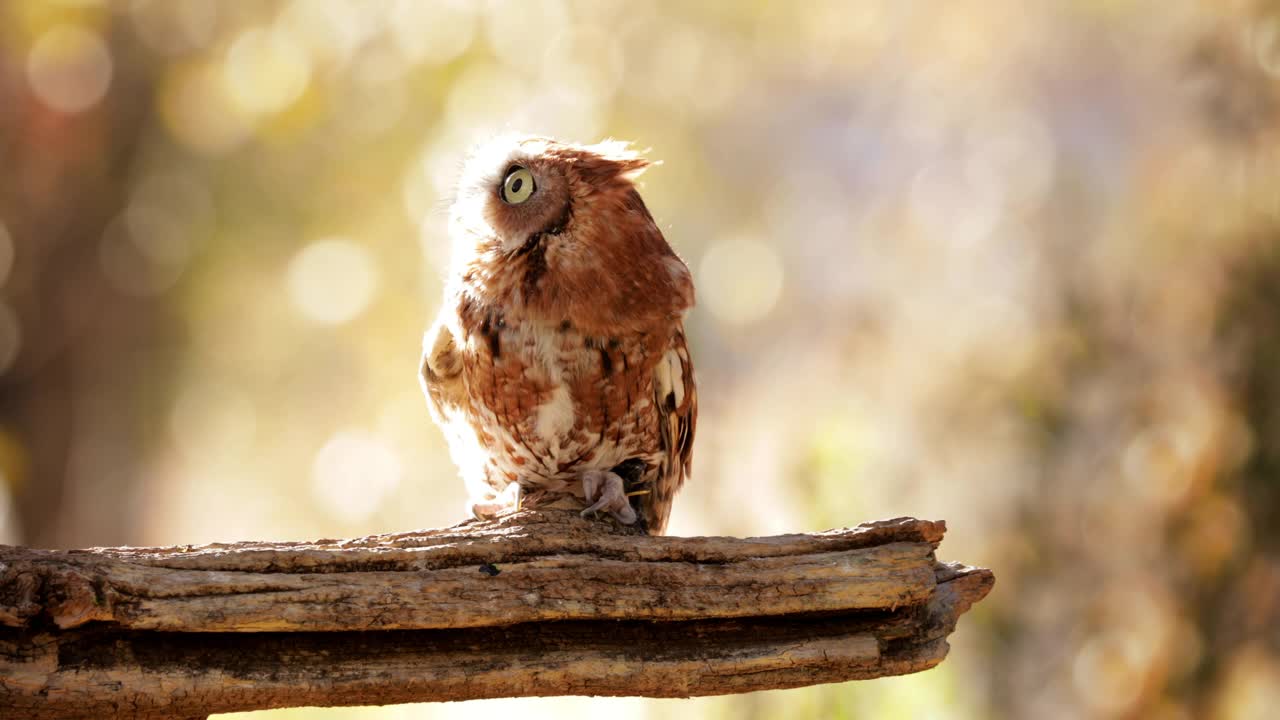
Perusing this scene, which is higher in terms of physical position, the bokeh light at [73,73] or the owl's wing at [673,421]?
the bokeh light at [73,73]

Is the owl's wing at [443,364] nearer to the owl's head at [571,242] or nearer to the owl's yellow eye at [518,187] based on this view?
the owl's head at [571,242]

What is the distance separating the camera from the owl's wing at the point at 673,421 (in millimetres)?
2297

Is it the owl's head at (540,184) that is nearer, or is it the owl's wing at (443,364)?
the owl's head at (540,184)

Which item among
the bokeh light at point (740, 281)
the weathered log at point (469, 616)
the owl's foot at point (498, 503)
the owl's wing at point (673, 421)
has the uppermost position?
the bokeh light at point (740, 281)

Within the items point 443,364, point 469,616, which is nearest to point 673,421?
point 443,364

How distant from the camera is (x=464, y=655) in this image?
1748mm

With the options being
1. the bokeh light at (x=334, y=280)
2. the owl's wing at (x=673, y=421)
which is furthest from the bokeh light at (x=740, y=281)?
the owl's wing at (x=673, y=421)

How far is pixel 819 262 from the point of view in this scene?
553 centimetres

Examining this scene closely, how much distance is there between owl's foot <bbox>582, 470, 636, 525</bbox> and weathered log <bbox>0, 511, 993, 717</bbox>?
0.13m

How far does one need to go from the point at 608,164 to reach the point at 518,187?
17cm

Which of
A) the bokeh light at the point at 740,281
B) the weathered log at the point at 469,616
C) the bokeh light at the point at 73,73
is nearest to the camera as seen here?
the weathered log at the point at 469,616

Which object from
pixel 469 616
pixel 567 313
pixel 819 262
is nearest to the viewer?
pixel 469 616

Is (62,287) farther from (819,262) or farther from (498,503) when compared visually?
(498,503)

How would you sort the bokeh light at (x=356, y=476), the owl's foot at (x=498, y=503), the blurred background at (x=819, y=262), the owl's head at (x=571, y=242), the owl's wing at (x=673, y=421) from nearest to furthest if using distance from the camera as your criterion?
the owl's head at (x=571, y=242) < the owl's wing at (x=673, y=421) < the owl's foot at (x=498, y=503) < the blurred background at (x=819, y=262) < the bokeh light at (x=356, y=476)
